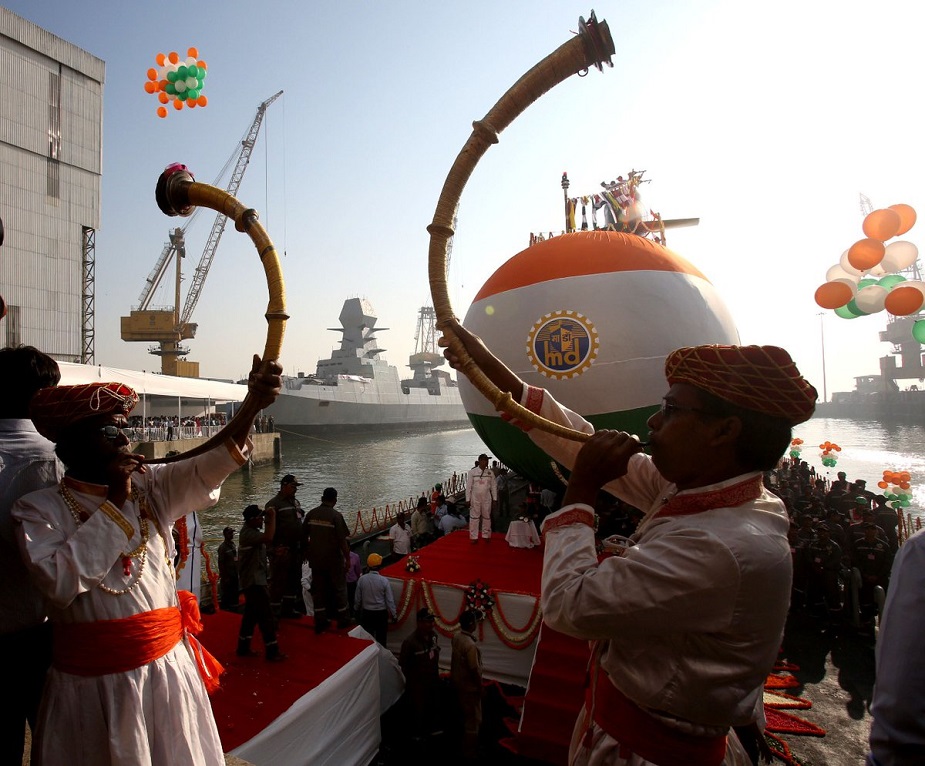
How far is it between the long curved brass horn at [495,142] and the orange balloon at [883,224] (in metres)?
8.50

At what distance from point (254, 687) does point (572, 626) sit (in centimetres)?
460

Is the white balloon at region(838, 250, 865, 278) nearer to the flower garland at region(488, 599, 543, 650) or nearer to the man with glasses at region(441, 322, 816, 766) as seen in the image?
the flower garland at region(488, 599, 543, 650)

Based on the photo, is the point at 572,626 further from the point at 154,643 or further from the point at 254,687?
the point at 254,687

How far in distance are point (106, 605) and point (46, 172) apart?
32766 mm

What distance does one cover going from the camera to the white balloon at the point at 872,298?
29.2 ft

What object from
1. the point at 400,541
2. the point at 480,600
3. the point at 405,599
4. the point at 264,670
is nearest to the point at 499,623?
the point at 480,600

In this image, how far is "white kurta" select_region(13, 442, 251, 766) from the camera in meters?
1.81

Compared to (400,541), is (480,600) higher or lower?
higher

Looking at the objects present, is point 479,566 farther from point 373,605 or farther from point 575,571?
point 575,571

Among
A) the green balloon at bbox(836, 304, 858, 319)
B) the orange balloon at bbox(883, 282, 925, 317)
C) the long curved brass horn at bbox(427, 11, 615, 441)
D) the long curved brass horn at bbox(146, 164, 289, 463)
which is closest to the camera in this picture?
the long curved brass horn at bbox(427, 11, 615, 441)

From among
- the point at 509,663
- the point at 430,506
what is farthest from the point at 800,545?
the point at 430,506

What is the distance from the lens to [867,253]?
8.38 meters

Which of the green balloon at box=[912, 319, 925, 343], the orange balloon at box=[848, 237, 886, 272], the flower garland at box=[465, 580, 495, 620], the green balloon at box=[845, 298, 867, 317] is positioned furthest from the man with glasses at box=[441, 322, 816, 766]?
the green balloon at box=[912, 319, 925, 343]

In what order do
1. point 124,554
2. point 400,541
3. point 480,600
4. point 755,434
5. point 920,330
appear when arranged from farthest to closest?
point 400,541 < point 920,330 < point 480,600 < point 124,554 < point 755,434
